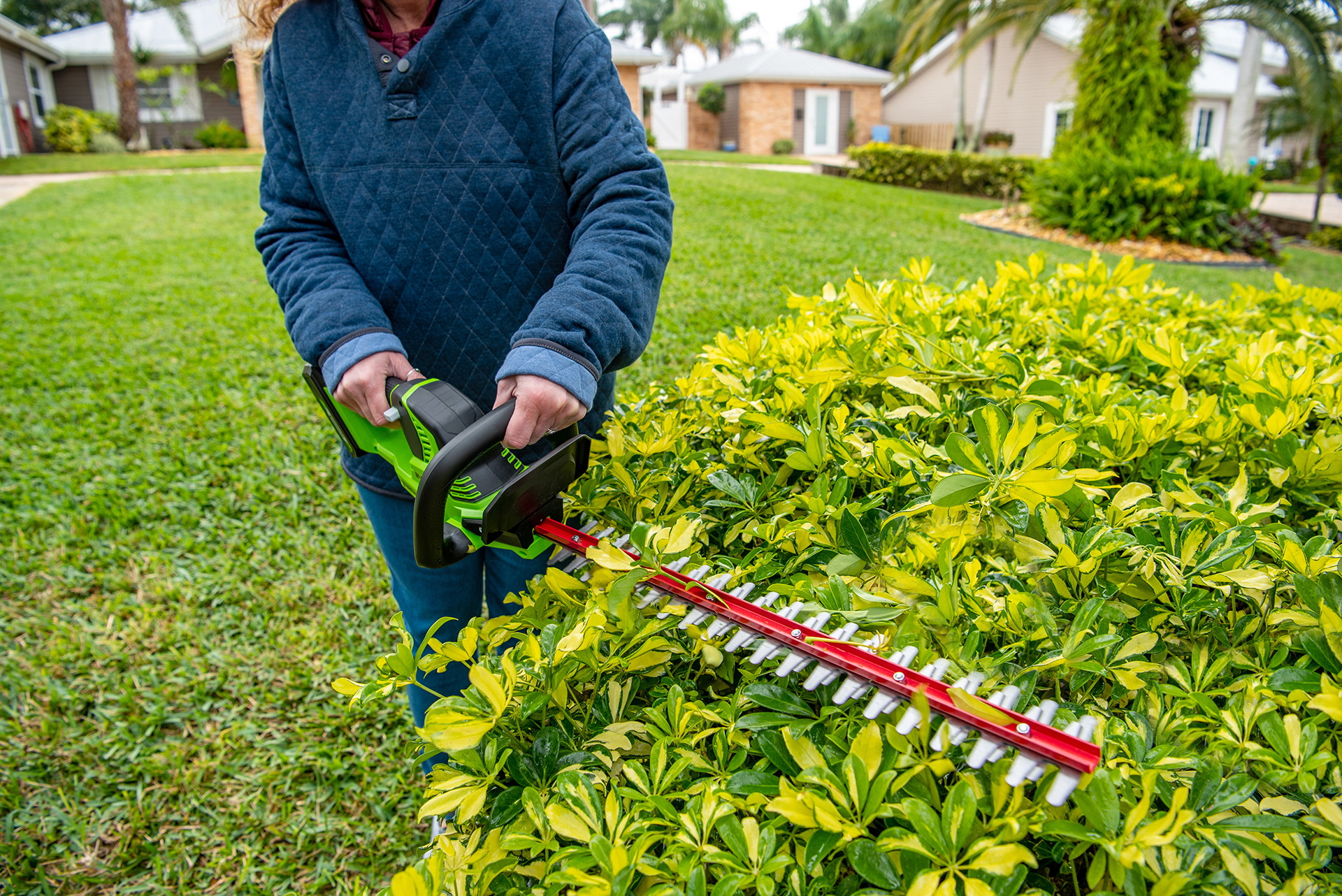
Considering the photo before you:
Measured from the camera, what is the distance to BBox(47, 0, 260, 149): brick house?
24.9 meters

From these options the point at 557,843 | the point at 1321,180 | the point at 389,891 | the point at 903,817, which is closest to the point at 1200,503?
the point at 903,817

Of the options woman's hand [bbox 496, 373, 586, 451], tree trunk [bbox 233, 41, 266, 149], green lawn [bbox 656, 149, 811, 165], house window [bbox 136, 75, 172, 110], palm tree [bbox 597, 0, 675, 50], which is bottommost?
woman's hand [bbox 496, 373, 586, 451]

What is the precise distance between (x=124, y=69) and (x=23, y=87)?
562 cm

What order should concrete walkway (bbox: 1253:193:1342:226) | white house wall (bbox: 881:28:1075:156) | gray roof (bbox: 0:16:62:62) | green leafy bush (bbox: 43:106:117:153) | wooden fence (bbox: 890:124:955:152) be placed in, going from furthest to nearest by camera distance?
wooden fence (bbox: 890:124:955:152) → white house wall (bbox: 881:28:1075:156) → gray roof (bbox: 0:16:62:62) → green leafy bush (bbox: 43:106:117:153) → concrete walkway (bbox: 1253:193:1342:226)

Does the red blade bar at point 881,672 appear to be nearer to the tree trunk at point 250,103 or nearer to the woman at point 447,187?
the woman at point 447,187

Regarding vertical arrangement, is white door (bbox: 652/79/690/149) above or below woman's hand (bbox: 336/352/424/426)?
above

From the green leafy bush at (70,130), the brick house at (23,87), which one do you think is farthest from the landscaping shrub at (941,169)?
the brick house at (23,87)

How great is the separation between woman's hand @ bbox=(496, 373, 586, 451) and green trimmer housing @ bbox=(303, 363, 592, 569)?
2 centimetres

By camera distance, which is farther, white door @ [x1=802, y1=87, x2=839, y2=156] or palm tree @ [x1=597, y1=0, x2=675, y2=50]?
palm tree @ [x1=597, y1=0, x2=675, y2=50]

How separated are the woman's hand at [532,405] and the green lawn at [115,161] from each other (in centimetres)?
1781

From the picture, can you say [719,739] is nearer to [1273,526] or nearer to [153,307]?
[1273,526]

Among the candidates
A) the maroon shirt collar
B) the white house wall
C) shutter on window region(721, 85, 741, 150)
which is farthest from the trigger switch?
shutter on window region(721, 85, 741, 150)

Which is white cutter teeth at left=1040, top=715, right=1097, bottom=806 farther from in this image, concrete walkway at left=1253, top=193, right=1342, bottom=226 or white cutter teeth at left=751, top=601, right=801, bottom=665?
concrete walkway at left=1253, top=193, right=1342, bottom=226

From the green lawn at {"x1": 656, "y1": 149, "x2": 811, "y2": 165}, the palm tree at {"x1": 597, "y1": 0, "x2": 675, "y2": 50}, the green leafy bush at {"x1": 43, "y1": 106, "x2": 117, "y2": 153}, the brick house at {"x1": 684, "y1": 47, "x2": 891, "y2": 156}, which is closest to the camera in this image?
the green lawn at {"x1": 656, "y1": 149, "x2": 811, "y2": 165}
